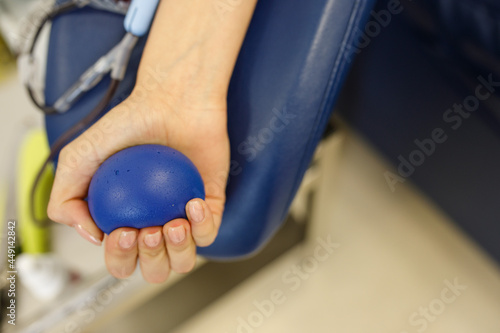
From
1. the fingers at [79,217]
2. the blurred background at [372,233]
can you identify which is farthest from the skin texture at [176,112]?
the blurred background at [372,233]

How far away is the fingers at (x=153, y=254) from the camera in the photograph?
19.7 inches

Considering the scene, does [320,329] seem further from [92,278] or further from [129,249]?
[129,249]

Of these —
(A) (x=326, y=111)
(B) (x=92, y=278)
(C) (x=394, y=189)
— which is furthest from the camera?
(C) (x=394, y=189)

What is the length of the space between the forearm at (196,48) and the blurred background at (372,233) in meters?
0.31

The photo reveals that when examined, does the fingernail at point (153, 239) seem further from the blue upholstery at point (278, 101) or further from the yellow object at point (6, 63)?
the yellow object at point (6, 63)

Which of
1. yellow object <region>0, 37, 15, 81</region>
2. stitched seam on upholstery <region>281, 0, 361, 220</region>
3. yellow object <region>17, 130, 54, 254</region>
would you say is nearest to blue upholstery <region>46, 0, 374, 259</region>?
stitched seam on upholstery <region>281, 0, 361, 220</region>

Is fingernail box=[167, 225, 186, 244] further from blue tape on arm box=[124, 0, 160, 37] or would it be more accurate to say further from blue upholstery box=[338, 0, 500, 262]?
blue upholstery box=[338, 0, 500, 262]

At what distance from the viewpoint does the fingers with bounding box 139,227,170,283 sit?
501 millimetres

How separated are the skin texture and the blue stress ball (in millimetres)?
60

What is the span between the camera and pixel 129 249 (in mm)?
510

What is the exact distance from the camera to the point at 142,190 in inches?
19.5

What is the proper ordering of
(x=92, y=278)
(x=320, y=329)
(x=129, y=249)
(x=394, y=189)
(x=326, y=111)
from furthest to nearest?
(x=394, y=189)
(x=320, y=329)
(x=92, y=278)
(x=326, y=111)
(x=129, y=249)

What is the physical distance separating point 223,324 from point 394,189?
0.58m

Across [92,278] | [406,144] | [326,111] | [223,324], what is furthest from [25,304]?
[406,144]
